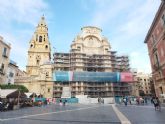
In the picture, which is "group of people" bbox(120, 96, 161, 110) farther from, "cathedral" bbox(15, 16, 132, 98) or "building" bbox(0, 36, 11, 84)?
"cathedral" bbox(15, 16, 132, 98)

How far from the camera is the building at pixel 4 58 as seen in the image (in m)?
37.5

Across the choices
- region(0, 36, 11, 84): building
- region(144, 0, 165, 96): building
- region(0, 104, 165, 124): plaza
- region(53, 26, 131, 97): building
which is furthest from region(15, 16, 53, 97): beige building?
region(0, 104, 165, 124): plaza

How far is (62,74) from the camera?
218 feet

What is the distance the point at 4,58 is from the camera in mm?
38875

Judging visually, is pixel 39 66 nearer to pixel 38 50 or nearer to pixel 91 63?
pixel 38 50

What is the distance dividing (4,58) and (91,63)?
4256cm

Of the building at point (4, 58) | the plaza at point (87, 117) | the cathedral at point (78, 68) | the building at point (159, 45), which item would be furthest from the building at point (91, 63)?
the plaza at point (87, 117)

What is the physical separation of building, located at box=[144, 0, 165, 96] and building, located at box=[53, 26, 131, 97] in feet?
112

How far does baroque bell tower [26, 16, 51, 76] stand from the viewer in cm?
7350

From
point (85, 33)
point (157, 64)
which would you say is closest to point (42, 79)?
point (85, 33)

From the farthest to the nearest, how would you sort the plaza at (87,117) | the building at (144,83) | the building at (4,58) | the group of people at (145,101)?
the building at (144,83) → the building at (4,58) → the group of people at (145,101) → the plaza at (87,117)

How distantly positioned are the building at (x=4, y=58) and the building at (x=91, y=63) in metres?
28.9

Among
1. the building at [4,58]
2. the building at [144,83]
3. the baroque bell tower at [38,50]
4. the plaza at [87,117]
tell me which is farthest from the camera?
the building at [144,83]

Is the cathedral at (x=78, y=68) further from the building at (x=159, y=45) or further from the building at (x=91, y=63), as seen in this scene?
the building at (x=159, y=45)
